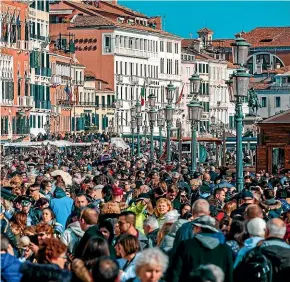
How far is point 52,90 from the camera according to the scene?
99.8 m

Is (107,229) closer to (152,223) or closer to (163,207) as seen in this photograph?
(152,223)

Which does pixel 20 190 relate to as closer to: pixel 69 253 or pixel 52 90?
pixel 69 253

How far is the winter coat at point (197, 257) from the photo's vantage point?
12297 mm

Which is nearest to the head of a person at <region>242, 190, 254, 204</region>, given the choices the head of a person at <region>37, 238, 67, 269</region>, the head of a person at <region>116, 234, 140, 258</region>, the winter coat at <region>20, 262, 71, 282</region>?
the head of a person at <region>116, 234, 140, 258</region>

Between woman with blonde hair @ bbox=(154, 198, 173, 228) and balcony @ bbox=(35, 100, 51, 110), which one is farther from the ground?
balcony @ bbox=(35, 100, 51, 110)

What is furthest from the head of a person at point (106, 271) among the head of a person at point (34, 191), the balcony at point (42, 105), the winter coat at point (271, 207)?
the balcony at point (42, 105)

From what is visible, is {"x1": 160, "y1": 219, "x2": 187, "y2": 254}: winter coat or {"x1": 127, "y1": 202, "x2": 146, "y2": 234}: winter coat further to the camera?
{"x1": 127, "y1": 202, "x2": 146, "y2": 234}: winter coat

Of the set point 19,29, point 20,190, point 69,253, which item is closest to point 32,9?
point 19,29

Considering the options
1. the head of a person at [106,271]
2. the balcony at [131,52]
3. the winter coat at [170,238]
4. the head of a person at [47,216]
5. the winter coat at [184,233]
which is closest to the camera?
the head of a person at [106,271]

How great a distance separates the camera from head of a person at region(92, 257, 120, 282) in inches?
419

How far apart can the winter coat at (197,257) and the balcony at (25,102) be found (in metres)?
70.7

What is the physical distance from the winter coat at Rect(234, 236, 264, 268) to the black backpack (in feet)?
1.05

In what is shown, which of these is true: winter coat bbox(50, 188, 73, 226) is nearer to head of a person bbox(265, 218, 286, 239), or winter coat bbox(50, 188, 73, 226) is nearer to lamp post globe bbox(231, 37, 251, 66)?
head of a person bbox(265, 218, 286, 239)

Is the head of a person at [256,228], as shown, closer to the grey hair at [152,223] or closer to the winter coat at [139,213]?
the grey hair at [152,223]
